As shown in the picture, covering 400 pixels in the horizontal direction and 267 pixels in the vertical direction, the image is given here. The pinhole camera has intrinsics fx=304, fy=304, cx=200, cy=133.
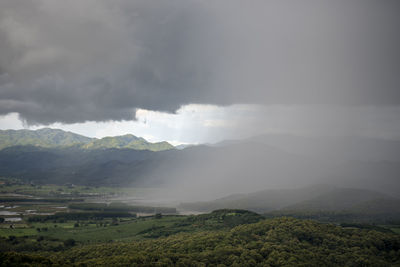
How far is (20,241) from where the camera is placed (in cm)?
16225

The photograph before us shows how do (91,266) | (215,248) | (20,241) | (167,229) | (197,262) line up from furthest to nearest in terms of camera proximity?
1. (167,229)
2. (20,241)
3. (215,248)
4. (197,262)
5. (91,266)

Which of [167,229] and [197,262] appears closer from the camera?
[197,262]

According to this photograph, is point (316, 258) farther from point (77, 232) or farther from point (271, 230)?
point (77, 232)

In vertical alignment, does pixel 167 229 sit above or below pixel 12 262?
below

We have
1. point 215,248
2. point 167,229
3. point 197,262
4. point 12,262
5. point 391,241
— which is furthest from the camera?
point 167,229

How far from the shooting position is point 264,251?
102688 millimetres

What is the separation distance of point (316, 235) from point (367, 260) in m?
22.9

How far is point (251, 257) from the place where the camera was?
96.2 metres

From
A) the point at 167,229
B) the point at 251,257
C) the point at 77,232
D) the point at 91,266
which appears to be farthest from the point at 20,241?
the point at 251,257

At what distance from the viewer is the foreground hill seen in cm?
8931

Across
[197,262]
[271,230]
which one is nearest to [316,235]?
[271,230]

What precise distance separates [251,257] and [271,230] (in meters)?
33.2

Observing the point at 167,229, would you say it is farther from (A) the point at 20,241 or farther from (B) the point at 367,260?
(B) the point at 367,260

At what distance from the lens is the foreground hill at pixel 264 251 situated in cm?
8931
